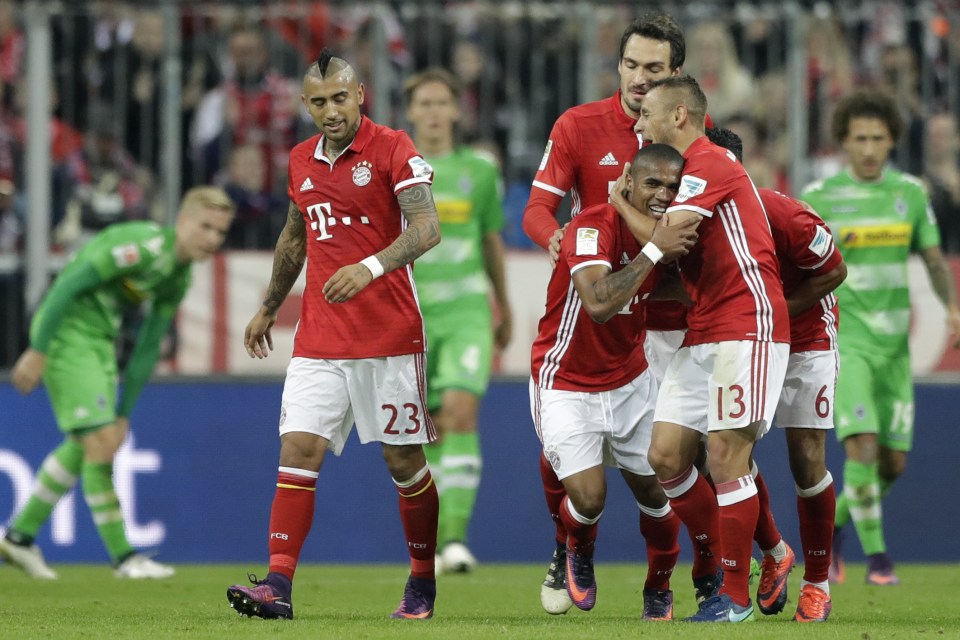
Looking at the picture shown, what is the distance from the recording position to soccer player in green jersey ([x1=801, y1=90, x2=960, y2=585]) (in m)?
10.2

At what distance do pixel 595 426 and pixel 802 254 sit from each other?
1143 millimetres

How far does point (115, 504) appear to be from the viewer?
10531 mm

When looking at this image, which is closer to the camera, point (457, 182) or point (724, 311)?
point (724, 311)

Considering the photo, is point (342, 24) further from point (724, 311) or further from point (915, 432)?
point (724, 311)

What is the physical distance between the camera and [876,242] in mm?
10250

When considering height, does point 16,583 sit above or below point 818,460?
below

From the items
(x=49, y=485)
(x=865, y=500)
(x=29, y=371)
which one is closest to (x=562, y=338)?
(x=865, y=500)

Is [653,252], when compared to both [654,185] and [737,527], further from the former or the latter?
[737,527]

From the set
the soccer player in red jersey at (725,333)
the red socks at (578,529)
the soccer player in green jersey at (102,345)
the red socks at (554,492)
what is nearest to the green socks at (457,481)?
the soccer player in green jersey at (102,345)

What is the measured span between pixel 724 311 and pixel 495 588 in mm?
3274

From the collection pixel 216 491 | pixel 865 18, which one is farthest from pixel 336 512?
pixel 865 18

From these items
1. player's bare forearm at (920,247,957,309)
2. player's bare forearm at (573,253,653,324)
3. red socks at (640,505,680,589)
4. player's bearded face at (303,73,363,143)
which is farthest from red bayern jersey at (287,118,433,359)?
player's bare forearm at (920,247,957,309)

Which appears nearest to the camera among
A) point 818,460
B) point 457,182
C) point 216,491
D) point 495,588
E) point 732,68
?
point 818,460

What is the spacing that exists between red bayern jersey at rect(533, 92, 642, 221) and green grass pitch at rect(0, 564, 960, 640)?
1.93 meters
